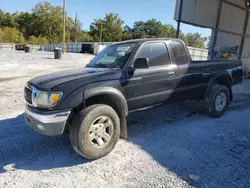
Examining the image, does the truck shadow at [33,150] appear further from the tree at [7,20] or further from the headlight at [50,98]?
the tree at [7,20]

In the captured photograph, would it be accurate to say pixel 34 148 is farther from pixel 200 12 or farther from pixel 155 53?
pixel 200 12

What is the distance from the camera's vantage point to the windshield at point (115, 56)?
3609 mm

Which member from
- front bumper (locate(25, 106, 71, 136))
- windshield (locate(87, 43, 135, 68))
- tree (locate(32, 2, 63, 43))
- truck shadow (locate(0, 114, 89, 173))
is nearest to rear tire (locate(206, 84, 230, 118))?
windshield (locate(87, 43, 135, 68))

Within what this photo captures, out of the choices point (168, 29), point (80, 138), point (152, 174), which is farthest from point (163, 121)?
point (168, 29)

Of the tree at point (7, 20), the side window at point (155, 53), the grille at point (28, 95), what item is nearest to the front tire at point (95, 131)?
the grille at point (28, 95)

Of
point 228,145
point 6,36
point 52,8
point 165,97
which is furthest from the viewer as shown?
point 52,8

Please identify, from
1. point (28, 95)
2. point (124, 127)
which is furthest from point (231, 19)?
point (28, 95)

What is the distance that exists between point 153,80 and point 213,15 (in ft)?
33.6

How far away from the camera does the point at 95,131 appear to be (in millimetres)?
3061

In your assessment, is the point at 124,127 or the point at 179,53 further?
the point at 179,53

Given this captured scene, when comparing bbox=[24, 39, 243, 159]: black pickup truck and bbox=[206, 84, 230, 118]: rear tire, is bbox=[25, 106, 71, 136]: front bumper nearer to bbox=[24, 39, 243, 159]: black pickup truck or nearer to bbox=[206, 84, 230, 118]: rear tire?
bbox=[24, 39, 243, 159]: black pickup truck

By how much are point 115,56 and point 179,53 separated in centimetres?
137

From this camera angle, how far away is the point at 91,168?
290cm

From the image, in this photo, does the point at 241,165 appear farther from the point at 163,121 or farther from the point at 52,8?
the point at 52,8
